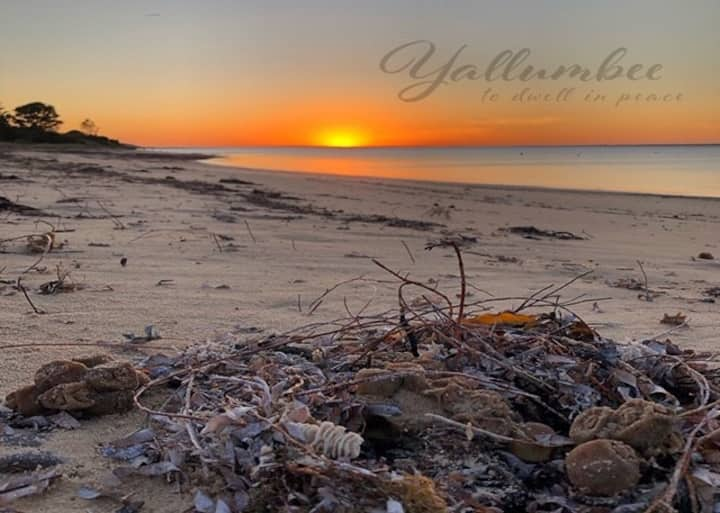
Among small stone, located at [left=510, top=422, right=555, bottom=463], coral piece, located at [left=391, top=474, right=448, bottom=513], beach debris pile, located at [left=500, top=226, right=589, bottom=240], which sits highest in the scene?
beach debris pile, located at [left=500, top=226, right=589, bottom=240]

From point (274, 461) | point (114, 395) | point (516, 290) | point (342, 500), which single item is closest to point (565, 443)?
point (342, 500)

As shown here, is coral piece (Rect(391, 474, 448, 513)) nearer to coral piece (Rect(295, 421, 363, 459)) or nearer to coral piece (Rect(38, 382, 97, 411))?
coral piece (Rect(295, 421, 363, 459))

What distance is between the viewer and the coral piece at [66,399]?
1869 mm

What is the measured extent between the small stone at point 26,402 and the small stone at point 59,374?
0.08 ft

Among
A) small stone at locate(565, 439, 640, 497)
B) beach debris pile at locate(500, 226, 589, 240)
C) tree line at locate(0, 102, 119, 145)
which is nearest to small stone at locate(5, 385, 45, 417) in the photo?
small stone at locate(565, 439, 640, 497)

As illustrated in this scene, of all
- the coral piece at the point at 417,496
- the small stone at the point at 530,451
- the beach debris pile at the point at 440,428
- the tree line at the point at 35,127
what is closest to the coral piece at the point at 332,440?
the beach debris pile at the point at 440,428

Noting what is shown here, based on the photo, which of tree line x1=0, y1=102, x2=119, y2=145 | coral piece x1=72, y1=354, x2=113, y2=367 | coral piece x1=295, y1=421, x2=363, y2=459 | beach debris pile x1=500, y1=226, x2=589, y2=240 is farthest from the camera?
tree line x1=0, y1=102, x2=119, y2=145

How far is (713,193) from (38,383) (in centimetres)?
1750

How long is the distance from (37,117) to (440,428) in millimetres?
49431

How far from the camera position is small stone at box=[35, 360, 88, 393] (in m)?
1.91

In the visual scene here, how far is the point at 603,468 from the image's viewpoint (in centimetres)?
140

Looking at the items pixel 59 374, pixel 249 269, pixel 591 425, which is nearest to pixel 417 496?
pixel 591 425

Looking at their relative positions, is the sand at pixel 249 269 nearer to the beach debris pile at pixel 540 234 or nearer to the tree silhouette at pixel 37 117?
the beach debris pile at pixel 540 234

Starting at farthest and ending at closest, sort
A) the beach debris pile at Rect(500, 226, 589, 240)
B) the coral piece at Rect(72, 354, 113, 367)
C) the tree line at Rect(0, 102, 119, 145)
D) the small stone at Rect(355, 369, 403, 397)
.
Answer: the tree line at Rect(0, 102, 119, 145), the beach debris pile at Rect(500, 226, 589, 240), the coral piece at Rect(72, 354, 113, 367), the small stone at Rect(355, 369, 403, 397)
